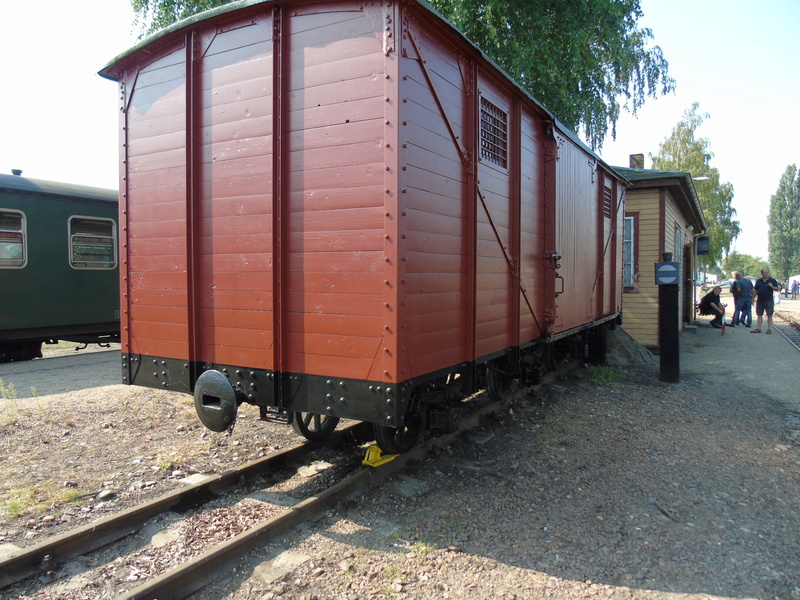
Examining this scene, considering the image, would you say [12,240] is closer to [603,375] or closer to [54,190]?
[54,190]

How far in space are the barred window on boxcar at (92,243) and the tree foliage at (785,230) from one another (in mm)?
92609

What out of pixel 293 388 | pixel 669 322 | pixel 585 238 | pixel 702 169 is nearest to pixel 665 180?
pixel 669 322

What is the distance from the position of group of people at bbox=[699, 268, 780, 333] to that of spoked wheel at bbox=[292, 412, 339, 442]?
14.0 m

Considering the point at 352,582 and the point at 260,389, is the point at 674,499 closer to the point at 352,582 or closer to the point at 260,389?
the point at 352,582

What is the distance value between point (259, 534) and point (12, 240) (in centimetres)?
774

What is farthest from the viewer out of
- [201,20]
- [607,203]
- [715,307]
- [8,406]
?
[715,307]

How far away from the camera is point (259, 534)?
10.3ft

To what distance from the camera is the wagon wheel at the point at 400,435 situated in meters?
4.15

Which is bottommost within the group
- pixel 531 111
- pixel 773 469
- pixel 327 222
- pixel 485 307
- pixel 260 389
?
pixel 773 469

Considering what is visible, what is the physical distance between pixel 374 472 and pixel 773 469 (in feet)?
11.4

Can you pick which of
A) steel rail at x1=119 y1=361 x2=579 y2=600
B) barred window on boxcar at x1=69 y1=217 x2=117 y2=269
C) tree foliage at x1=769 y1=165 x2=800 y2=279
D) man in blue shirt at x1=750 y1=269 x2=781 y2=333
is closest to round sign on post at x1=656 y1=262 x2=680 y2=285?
steel rail at x1=119 y1=361 x2=579 y2=600

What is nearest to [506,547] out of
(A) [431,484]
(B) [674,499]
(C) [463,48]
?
(A) [431,484]

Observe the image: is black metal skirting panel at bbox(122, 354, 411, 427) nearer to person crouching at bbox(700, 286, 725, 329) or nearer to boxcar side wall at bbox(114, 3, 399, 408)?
boxcar side wall at bbox(114, 3, 399, 408)

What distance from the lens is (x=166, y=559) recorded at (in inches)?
119
